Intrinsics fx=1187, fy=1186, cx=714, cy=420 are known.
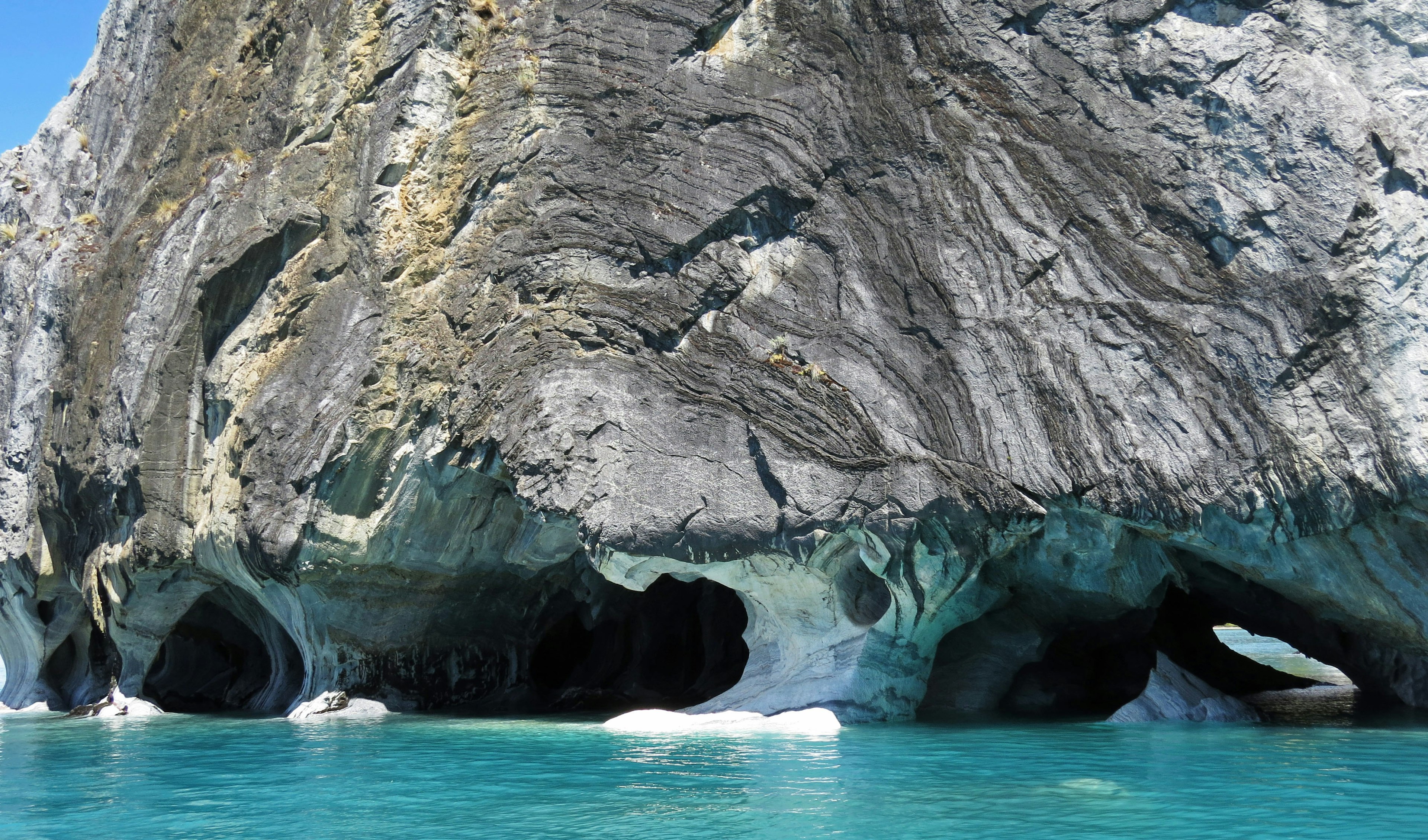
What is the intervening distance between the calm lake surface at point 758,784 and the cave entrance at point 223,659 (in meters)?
5.06

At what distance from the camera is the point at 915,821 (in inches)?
258

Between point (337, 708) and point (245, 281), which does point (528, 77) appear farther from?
point (337, 708)

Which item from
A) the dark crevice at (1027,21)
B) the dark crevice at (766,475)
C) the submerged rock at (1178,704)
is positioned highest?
the dark crevice at (1027,21)

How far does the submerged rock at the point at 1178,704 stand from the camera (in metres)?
12.1

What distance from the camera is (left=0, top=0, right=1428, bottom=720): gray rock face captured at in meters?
11.3

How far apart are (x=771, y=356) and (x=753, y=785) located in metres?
6.01

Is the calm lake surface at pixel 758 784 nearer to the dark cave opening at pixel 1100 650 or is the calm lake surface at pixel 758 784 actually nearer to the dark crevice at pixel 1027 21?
the dark cave opening at pixel 1100 650

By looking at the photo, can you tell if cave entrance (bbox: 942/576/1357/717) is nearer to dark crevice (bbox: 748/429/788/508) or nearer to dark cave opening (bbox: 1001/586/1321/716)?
dark cave opening (bbox: 1001/586/1321/716)

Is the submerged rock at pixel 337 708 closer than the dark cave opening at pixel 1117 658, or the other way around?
the dark cave opening at pixel 1117 658

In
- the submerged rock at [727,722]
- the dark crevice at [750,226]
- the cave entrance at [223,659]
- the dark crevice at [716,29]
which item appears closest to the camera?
the submerged rock at [727,722]

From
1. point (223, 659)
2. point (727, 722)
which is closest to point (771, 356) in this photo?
point (727, 722)

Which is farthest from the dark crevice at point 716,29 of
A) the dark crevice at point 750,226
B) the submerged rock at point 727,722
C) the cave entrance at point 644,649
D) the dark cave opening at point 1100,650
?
the submerged rock at point 727,722

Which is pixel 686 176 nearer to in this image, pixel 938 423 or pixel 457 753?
pixel 938 423

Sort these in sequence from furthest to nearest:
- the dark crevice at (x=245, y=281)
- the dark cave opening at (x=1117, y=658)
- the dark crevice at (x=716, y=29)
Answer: the dark crevice at (x=245, y=281) < the dark crevice at (x=716, y=29) < the dark cave opening at (x=1117, y=658)
